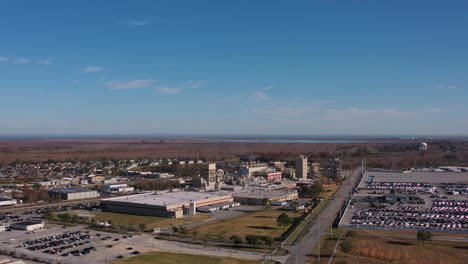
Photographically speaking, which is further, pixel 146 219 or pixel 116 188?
pixel 116 188

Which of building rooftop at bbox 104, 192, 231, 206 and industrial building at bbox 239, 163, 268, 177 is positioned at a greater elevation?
industrial building at bbox 239, 163, 268, 177

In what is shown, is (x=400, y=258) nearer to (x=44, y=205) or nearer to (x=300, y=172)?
(x=44, y=205)

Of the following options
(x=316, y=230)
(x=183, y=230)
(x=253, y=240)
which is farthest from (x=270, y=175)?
(x=253, y=240)

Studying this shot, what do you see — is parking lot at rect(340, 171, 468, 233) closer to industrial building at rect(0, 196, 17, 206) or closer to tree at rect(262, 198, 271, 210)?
tree at rect(262, 198, 271, 210)

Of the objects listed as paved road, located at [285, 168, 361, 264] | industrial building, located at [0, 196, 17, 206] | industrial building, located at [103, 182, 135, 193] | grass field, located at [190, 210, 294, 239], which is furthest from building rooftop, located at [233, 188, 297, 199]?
industrial building, located at [0, 196, 17, 206]

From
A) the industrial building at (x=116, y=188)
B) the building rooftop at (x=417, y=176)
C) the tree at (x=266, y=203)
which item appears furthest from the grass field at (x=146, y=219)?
the building rooftop at (x=417, y=176)

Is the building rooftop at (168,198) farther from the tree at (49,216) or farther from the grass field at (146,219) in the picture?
the tree at (49,216)

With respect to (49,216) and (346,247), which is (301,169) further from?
(346,247)
